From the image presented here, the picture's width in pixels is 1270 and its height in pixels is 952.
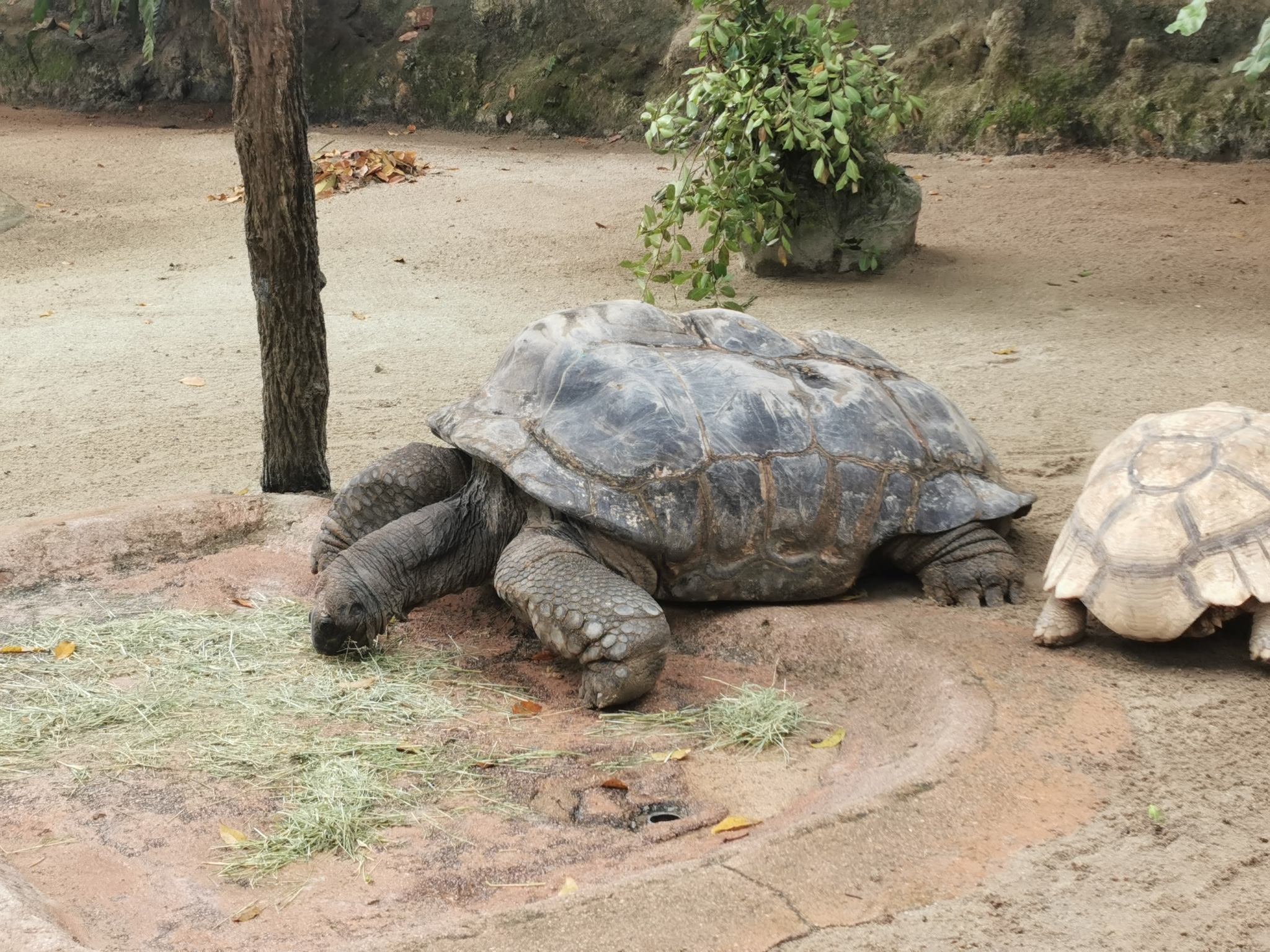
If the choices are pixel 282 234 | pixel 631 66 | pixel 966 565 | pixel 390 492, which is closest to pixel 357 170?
pixel 631 66

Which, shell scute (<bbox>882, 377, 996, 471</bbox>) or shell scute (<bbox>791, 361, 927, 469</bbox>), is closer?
shell scute (<bbox>791, 361, 927, 469</bbox>)

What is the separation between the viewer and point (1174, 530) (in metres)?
3.36

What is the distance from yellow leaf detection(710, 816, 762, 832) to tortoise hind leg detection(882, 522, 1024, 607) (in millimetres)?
1491

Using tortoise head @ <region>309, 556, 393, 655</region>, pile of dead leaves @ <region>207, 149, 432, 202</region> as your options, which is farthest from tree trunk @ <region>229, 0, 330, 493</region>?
pile of dead leaves @ <region>207, 149, 432, 202</region>

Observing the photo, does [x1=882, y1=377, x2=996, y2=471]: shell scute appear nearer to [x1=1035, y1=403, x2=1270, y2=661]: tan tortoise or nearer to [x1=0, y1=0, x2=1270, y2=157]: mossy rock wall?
[x1=1035, y1=403, x2=1270, y2=661]: tan tortoise

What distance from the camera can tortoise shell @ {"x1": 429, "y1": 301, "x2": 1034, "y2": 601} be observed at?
12.9ft

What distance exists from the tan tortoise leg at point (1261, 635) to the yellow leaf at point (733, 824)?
4.42 ft

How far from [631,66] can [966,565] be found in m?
12.4

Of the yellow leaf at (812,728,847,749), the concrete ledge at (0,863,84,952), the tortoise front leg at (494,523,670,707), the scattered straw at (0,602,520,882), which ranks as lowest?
the scattered straw at (0,602,520,882)

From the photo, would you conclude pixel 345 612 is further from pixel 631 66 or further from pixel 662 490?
pixel 631 66

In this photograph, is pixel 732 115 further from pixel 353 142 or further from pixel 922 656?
pixel 353 142

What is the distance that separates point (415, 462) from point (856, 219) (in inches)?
222

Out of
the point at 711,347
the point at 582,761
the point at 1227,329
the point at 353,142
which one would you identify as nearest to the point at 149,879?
the point at 582,761

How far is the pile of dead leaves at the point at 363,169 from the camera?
1302 centimetres
